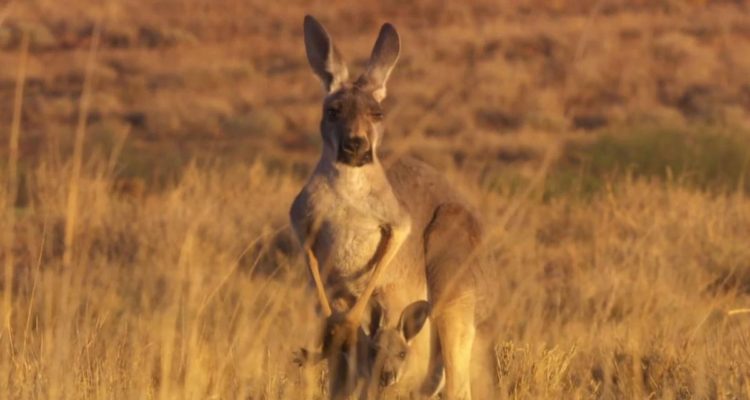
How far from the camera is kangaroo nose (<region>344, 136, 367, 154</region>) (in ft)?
15.7

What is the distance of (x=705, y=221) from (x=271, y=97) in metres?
17.8

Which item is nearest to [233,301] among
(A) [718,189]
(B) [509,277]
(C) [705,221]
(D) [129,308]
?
(D) [129,308]

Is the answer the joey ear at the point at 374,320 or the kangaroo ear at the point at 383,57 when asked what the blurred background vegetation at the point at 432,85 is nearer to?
the kangaroo ear at the point at 383,57

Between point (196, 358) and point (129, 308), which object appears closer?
point (196, 358)

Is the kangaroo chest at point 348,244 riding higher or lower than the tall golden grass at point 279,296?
higher

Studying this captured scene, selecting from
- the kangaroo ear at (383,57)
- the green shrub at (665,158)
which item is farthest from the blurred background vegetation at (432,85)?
the kangaroo ear at (383,57)

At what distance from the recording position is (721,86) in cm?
2620

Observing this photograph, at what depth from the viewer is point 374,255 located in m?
5.05

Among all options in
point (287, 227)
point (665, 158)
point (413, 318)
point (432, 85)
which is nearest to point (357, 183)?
point (413, 318)

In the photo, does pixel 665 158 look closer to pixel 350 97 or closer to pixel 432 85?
pixel 350 97

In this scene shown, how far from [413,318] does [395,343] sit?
10cm

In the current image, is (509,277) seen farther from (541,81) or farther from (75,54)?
(75,54)

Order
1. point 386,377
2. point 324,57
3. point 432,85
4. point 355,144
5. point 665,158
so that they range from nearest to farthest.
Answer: point 355,144 < point 386,377 < point 324,57 < point 665,158 < point 432,85

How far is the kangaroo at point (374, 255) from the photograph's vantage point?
4.89 m
